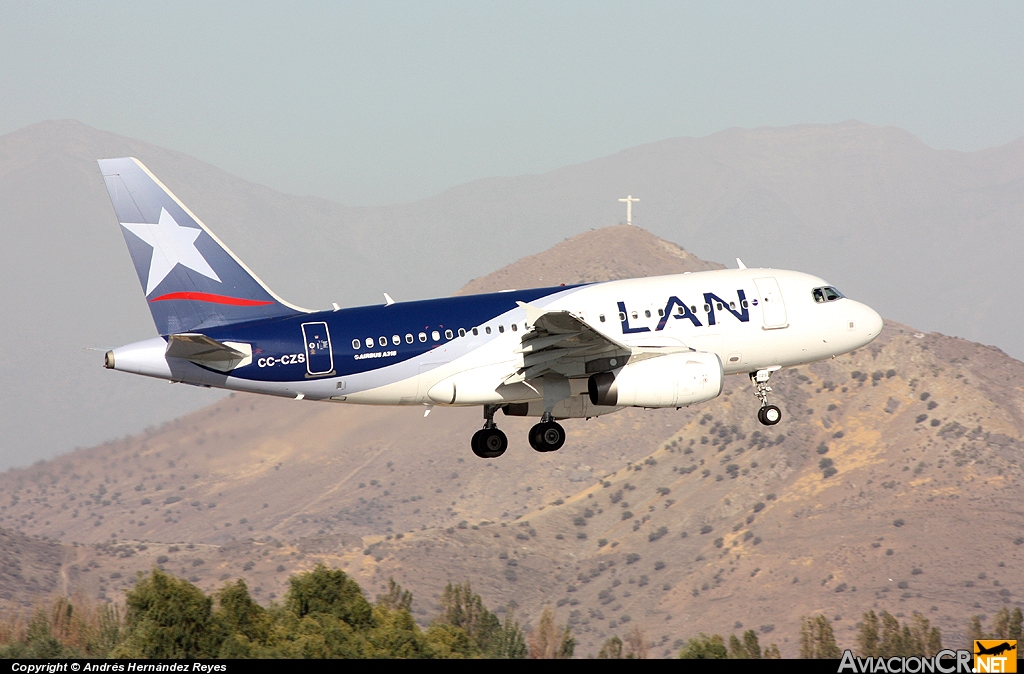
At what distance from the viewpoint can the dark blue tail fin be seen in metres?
44.2

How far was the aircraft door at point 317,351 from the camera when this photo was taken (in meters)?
43.5

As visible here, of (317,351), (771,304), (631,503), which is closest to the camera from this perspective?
(317,351)

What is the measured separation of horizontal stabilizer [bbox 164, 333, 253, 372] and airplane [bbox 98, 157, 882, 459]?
0.04 m

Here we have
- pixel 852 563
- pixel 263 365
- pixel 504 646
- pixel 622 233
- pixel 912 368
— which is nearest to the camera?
pixel 263 365

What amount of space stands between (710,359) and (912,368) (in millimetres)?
94953

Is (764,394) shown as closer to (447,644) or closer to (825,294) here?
(825,294)

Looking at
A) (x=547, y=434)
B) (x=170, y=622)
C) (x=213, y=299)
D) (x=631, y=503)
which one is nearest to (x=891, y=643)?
(x=547, y=434)

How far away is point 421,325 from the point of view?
4450cm

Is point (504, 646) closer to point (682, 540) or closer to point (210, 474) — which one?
point (682, 540)

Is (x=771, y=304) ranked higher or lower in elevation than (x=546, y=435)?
higher

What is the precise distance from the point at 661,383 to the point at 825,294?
28.4 feet

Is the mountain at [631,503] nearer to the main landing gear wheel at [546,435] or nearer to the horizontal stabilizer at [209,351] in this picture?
the main landing gear wheel at [546,435]

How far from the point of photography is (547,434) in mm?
46875

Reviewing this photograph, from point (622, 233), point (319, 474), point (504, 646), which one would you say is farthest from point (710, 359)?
point (622, 233)
